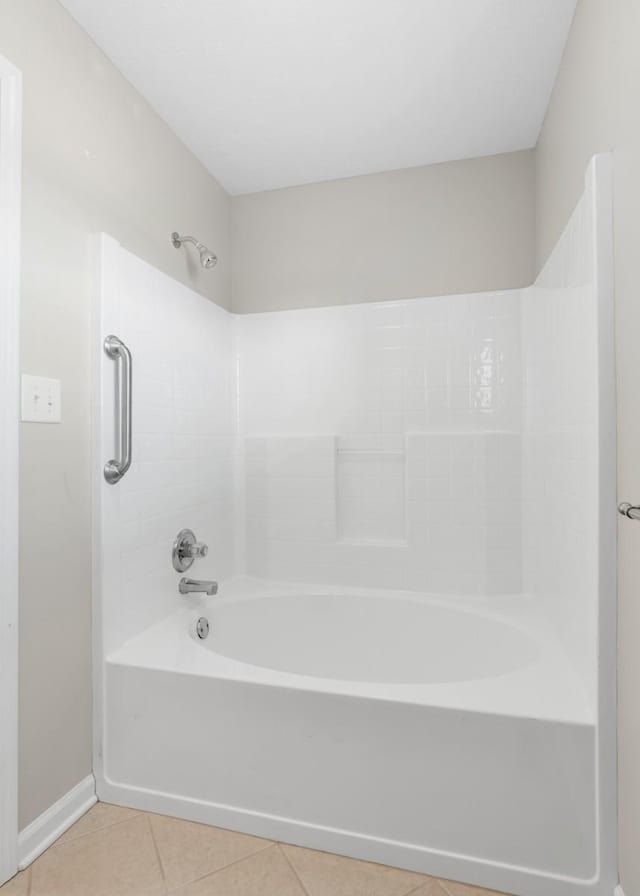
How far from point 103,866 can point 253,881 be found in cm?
40

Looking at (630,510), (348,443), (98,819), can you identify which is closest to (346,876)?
(98,819)

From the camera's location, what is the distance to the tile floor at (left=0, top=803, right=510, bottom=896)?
1.24m

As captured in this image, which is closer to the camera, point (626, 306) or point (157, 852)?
point (626, 306)

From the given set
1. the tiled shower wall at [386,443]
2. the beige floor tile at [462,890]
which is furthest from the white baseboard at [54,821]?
the tiled shower wall at [386,443]

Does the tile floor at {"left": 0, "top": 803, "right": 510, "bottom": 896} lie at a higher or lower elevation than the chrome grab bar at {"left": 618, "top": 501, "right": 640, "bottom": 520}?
lower

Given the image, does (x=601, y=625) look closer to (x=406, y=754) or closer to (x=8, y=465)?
(x=406, y=754)

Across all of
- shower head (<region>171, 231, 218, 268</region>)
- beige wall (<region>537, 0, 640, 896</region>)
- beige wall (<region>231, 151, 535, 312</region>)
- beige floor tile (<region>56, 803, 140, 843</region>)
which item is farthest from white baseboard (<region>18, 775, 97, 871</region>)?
beige wall (<region>231, 151, 535, 312</region>)

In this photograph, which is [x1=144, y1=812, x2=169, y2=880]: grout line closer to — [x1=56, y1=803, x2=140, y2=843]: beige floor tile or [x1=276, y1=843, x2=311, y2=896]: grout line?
[x1=56, y1=803, x2=140, y2=843]: beige floor tile

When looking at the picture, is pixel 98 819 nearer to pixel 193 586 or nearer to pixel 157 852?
pixel 157 852

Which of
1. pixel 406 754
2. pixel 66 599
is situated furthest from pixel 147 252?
pixel 406 754

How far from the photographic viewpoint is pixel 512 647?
1.87 meters

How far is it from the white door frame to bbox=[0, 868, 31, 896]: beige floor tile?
0.06ft

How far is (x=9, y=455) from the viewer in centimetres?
127

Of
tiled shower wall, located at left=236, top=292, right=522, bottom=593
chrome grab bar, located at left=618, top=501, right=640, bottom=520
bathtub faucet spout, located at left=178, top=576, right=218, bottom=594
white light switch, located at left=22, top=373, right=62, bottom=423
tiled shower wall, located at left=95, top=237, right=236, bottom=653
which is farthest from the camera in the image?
tiled shower wall, located at left=236, top=292, right=522, bottom=593
